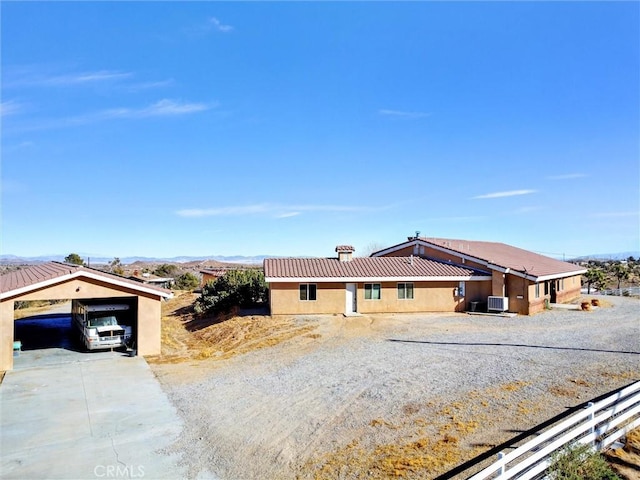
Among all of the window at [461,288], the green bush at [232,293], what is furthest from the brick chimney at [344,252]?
the window at [461,288]

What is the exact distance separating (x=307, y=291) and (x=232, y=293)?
6.69 m

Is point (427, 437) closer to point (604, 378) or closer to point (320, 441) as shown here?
point (320, 441)

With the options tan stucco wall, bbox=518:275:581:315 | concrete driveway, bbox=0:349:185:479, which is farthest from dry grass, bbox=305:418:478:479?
tan stucco wall, bbox=518:275:581:315

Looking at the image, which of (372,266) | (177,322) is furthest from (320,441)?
(177,322)

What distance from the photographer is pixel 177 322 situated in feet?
109

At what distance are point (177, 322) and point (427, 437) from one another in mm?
25982

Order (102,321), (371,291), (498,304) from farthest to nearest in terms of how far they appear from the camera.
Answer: (498,304), (371,291), (102,321)

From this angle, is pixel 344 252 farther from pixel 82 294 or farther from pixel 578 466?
pixel 578 466

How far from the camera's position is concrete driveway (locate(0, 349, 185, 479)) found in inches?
371

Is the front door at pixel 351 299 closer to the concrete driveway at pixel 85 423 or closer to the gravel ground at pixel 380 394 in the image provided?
the gravel ground at pixel 380 394

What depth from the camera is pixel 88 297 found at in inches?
759

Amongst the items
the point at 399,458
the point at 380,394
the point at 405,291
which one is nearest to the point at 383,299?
the point at 405,291

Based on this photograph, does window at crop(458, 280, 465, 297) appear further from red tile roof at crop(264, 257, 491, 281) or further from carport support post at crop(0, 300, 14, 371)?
carport support post at crop(0, 300, 14, 371)

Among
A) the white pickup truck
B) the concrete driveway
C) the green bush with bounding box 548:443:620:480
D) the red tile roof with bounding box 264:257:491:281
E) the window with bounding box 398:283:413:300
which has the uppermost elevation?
the red tile roof with bounding box 264:257:491:281
